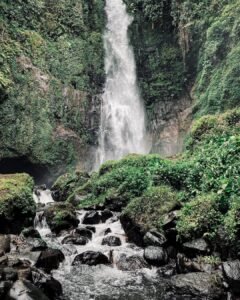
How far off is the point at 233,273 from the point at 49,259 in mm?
4447

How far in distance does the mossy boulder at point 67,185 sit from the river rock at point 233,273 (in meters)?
13.6

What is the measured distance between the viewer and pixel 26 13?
2788 centimetres

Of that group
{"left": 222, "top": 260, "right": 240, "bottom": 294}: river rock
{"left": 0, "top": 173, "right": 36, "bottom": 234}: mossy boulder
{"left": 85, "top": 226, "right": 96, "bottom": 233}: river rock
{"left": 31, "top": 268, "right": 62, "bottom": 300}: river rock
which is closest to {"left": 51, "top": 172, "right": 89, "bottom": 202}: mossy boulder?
{"left": 85, "top": 226, "right": 96, "bottom": 233}: river rock

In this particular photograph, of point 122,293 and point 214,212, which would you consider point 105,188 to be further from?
point 122,293

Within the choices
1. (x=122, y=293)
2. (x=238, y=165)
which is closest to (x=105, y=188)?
(x=238, y=165)

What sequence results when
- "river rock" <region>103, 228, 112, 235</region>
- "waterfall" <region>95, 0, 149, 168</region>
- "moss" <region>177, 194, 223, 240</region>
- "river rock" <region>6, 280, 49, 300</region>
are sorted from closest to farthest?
"river rock" <region>6, 280, 49, 300</region>, "moss" <region>177, 194, 223, 240</region>, "river rock" <region>103, 228, 112, 235</region>, "waterfall" <region>95, 0, 149, 168</region>

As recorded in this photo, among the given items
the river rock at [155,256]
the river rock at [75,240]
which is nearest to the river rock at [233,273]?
the river rock at [155,256]

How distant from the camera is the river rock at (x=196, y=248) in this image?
30.4ft

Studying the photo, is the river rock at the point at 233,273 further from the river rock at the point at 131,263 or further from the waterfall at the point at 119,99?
the waterfall at the point at 119,99

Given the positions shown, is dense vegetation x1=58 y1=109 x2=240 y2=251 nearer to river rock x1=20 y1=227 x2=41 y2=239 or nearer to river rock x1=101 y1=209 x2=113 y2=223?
river rock x1=101 y1=209 x2=113 y2=223

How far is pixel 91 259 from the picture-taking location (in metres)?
10.1

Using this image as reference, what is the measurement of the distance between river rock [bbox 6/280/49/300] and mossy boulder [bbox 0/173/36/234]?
4.57 metres

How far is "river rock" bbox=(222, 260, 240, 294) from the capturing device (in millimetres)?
7699

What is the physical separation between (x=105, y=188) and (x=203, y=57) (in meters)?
13.4
